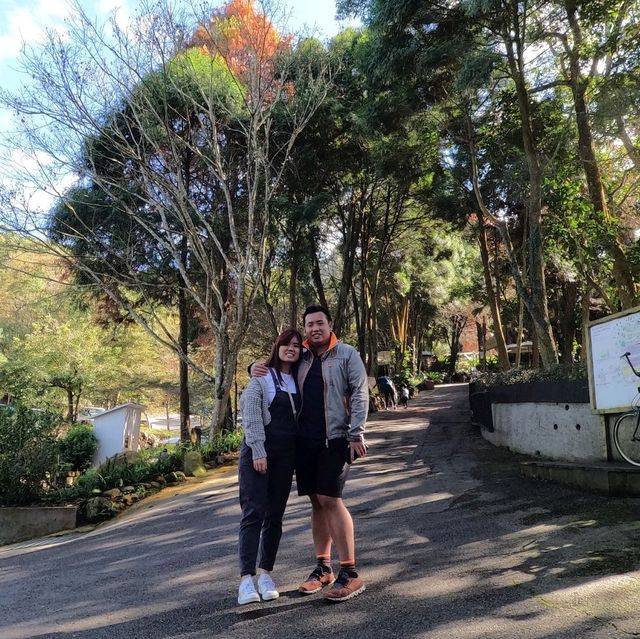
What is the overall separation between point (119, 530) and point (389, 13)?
31.9 ft

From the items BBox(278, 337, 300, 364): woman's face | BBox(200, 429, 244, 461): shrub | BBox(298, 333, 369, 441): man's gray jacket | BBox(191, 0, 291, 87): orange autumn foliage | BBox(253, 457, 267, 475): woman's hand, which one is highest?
BBox(191, 0, 291, 87): orange autumn foliage

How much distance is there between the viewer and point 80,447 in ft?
49.7

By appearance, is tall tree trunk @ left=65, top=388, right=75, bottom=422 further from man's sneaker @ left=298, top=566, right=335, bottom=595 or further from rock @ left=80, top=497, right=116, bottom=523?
man's sneaker @ left=298, top=566, right=335, bottom=595

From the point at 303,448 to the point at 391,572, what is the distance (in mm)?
1221

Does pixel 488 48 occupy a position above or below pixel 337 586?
above

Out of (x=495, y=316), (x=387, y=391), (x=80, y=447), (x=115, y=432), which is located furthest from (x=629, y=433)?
(x=387, y=391)

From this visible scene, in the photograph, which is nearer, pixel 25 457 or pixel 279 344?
pixel 279 344

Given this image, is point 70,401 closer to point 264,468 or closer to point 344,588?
point 264,468

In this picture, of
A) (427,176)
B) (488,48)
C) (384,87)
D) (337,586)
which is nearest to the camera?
(337,586)

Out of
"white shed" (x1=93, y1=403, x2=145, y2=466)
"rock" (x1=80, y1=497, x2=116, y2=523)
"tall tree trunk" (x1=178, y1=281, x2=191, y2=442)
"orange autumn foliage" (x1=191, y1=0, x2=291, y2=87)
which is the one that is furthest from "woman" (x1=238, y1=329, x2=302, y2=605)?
"tall tree trunk" (x1=178, y1=281, x2=191, y2=442)

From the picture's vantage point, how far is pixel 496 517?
561 cm

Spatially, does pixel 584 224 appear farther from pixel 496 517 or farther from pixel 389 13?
pixel 496 517

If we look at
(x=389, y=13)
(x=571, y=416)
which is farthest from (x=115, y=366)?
(x=571, y=416)

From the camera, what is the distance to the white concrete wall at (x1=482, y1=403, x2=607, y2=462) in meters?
7.40
